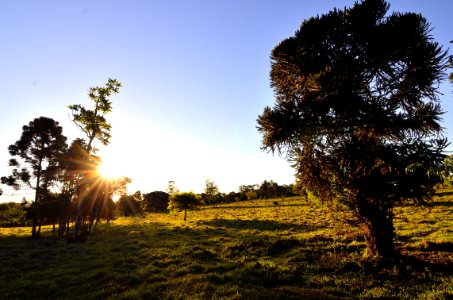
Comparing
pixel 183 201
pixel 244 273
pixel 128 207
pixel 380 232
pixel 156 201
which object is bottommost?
pixel 244 273

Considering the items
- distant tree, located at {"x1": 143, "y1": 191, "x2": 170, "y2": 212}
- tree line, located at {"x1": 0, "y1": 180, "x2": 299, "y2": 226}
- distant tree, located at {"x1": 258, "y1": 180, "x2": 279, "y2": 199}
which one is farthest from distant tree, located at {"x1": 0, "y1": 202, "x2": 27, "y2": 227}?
distant tree, located at {"x1": 258, "y1": 180, "x2": 279, "y2": 199}

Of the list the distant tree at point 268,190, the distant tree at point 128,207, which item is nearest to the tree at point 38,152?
the distant tree at point 128,207

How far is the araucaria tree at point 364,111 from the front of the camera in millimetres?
12008

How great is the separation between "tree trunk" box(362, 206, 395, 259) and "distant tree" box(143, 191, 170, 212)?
85.2m

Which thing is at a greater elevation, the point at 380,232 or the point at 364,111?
the point at 364,111

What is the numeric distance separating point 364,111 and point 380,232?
5.40 meters

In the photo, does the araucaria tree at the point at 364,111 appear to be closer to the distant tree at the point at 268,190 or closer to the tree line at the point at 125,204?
the tree line at the point at 125,204

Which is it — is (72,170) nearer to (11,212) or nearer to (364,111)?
(11,212)

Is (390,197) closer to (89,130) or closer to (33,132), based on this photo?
(89,130)

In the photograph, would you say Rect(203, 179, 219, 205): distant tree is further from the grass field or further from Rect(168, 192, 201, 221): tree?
the grass field

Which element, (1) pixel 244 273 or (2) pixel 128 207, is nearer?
(1) pixel 244 273

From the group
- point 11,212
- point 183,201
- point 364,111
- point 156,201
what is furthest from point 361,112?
point 156,201

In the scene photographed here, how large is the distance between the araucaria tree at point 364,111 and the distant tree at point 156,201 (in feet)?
279

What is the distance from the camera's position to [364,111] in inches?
489
